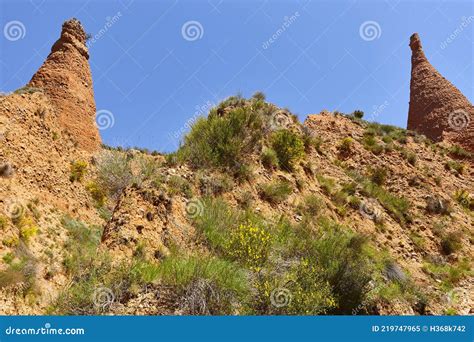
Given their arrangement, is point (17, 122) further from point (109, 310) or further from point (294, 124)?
point (109, 310)

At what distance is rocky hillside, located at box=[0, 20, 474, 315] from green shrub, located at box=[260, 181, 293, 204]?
4cm

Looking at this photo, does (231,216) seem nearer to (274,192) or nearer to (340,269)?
(274,192)

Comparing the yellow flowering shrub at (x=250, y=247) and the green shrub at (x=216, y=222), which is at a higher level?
the green shrub at (x=216, y=222)

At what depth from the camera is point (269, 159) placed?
1391 centimetres

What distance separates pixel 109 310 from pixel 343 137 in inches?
624

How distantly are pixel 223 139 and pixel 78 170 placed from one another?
32.3 ft

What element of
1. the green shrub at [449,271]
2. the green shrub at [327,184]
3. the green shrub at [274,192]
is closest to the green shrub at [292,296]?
the green shrub at [274,192]

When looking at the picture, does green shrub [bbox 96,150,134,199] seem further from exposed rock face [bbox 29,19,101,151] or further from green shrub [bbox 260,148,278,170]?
green shrub [bbox 260,148,278,170]

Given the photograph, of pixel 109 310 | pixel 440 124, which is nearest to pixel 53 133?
pixel 109 310

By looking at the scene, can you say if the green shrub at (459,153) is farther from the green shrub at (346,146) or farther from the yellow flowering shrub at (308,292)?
the yellow flowering shrub at (308,292)

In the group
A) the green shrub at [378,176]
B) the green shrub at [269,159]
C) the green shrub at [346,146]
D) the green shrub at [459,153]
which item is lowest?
the green shrub at [269,159]

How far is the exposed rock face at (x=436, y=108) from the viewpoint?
27.1 m

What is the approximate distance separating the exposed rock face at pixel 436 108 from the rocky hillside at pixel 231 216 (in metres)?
3.72

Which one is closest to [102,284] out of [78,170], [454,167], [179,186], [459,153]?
[179,186]
